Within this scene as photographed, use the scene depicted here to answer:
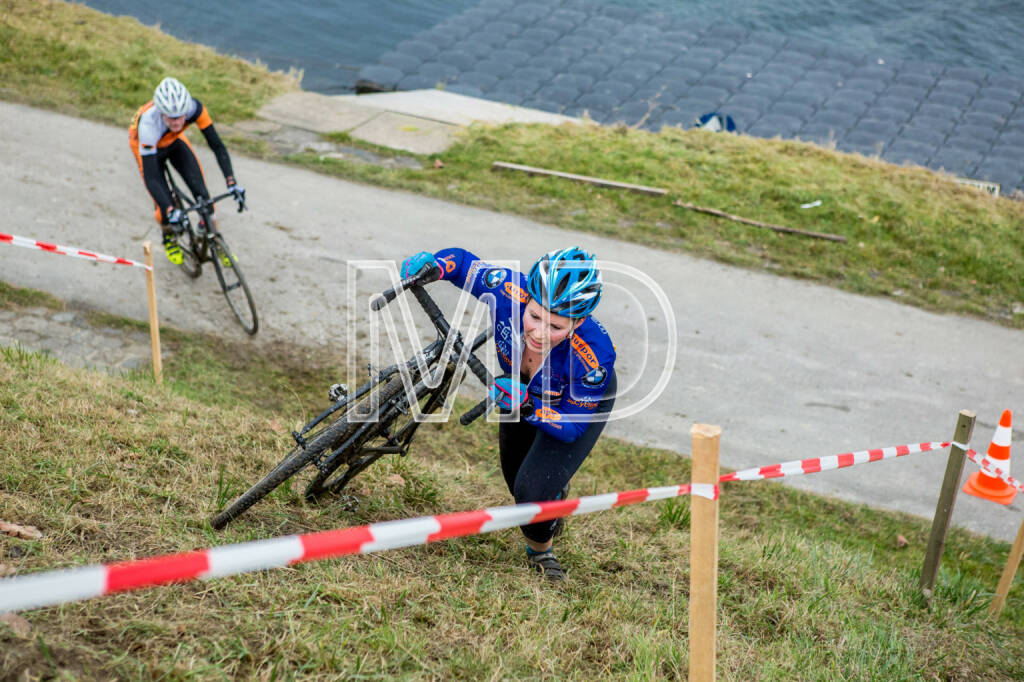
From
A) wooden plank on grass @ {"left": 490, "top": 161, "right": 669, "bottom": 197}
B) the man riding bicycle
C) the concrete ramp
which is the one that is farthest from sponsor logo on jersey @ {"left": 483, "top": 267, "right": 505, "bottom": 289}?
the concrete ramp

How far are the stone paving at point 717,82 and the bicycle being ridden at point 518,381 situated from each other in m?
13.1

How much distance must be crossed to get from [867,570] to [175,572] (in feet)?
15.4

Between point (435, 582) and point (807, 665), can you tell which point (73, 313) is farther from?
point (807, 665)

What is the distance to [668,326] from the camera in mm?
9680

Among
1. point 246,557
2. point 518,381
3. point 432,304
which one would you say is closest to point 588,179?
point 432,304

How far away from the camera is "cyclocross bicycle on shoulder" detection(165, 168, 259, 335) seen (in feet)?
28.5

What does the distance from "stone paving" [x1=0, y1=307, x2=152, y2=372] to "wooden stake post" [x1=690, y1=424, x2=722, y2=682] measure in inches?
227

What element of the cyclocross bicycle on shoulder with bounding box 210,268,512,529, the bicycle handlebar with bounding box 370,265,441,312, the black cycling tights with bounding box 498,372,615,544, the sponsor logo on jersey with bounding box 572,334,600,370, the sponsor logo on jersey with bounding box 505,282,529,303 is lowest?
the black cycling tights with bounding box 498,372,615,544

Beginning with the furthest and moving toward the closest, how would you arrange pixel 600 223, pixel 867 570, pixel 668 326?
pixel 600 223 < pixel 668 326 < pixel 867 570

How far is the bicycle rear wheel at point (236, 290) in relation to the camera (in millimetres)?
8578

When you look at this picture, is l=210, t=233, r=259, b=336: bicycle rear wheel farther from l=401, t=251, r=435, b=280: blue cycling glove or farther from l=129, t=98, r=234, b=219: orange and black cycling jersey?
l=401, t=251, r=435, b=280: blue cycling glove

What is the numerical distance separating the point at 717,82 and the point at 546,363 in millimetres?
17392

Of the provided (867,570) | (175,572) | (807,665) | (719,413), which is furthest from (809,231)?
(175,572)

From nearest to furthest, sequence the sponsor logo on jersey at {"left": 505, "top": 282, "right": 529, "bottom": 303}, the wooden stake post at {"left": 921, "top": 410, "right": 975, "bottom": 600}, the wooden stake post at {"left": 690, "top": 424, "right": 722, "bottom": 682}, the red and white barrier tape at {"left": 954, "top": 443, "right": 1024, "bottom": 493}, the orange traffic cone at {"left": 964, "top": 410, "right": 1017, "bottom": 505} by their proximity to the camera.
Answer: the wooden stake post at {"left": 690, "top": 424, "right": 722, "bottom": 682} < the sponsor logo on jersey at {"left": 505, "top": 282, "right": 529, "bottom": 303} < the wooden stake post at {"left": 921, "top": 410, "right": 975, "bottom": 600} < the red and white barrier tape at {"left": 954, "top": 443, "right": 1024, "bottom": 493} < the orange traffic cone at {"left": 964, "top": 410, "right": 1017, "bottom": 505}
